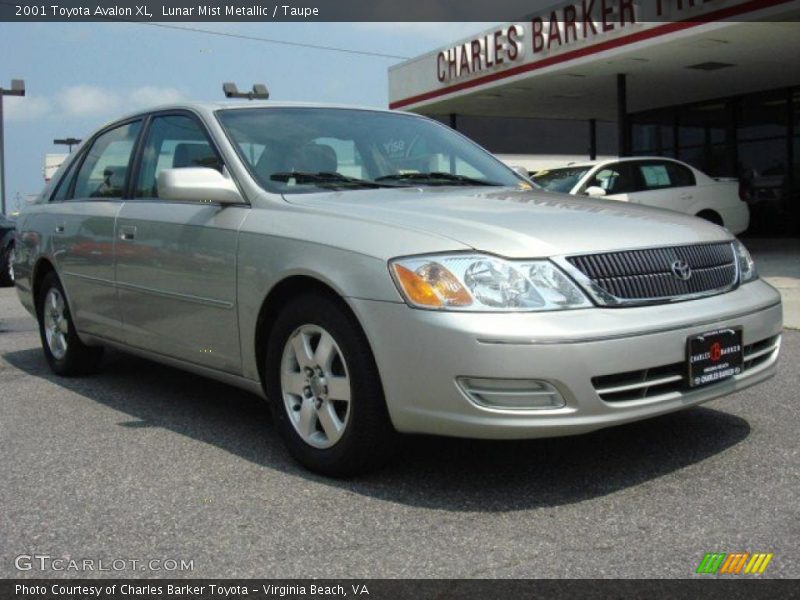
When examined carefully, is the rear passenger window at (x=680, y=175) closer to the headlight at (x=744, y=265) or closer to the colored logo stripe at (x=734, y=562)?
the headlight at (x=744, y=265)

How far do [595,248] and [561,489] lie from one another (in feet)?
2.93

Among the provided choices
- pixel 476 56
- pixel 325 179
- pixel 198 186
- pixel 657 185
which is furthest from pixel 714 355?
pixel 476 56

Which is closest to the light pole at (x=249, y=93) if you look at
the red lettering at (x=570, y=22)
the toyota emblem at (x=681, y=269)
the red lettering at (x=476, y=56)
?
the red lettering at (x=476, y=56)

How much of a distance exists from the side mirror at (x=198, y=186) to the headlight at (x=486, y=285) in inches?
45.3

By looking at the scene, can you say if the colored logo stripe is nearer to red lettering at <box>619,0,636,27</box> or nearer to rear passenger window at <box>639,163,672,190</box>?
rear passenger window at <box>639,163,672,190</box>

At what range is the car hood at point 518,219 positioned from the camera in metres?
3.17

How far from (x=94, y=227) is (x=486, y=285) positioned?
279cm

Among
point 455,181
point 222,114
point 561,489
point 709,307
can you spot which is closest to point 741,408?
point 709,307

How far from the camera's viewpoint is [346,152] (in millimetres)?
4297

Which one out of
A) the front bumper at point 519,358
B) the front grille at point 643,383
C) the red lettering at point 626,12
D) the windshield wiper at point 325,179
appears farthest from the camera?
the red lettering at point 626,12

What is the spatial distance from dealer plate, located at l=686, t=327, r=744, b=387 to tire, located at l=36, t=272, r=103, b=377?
3687mm

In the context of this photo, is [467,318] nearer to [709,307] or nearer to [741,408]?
[709,307]

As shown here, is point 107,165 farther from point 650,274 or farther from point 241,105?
point 650,274

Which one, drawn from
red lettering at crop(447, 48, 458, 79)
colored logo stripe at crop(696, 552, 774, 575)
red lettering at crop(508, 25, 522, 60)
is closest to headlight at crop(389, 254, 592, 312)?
colored logo stripe at crop(696, 552, 774, 575)
